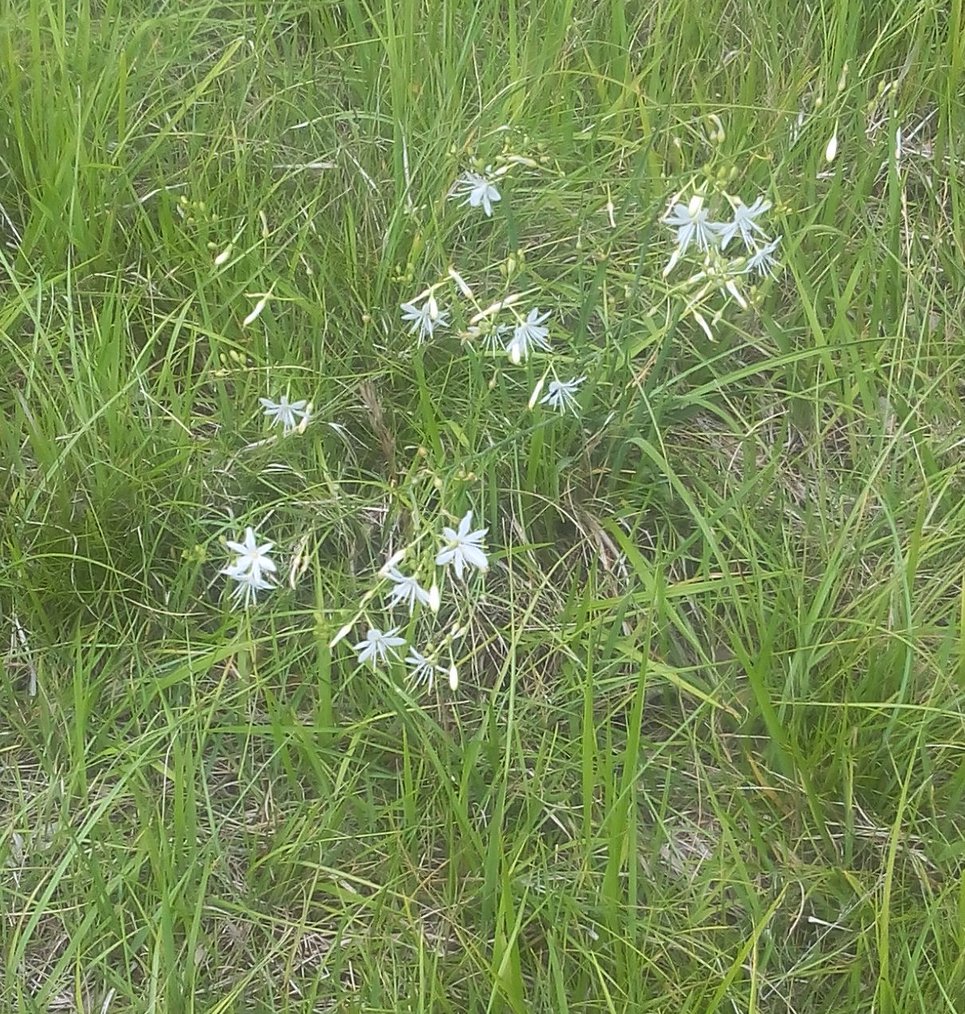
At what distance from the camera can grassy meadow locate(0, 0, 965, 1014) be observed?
1.38m

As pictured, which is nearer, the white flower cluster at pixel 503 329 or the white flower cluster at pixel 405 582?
the white flower cluster at pixel 405 582

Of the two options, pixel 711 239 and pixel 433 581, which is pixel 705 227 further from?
pixel 433 581

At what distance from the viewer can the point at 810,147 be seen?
192 centimetres

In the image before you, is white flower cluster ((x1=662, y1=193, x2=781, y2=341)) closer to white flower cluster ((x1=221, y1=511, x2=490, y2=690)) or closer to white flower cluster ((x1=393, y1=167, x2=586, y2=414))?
white flower cluster ((x1=393, y1=167, x2=586, y2=414))

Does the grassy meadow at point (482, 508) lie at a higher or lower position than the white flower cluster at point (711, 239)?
lower

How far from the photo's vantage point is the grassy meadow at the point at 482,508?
138 cm

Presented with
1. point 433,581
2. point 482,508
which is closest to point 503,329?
point 482,508

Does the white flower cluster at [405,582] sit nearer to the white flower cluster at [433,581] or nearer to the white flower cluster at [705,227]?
the white flower cluster at [433,581]

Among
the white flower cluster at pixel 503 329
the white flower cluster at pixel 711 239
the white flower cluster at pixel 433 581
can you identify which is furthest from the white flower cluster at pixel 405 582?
the white flower cluster at pixel 711 239

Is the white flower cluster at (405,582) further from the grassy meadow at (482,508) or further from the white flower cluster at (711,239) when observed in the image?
the white flower cluster at (711,239)

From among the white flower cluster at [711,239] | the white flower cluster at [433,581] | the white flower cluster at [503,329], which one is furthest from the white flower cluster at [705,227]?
the white flower cluster at [433,581]

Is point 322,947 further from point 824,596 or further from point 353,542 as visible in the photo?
point 824,596

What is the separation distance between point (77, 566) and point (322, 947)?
2.23 ft

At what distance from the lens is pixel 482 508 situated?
5.25ft
